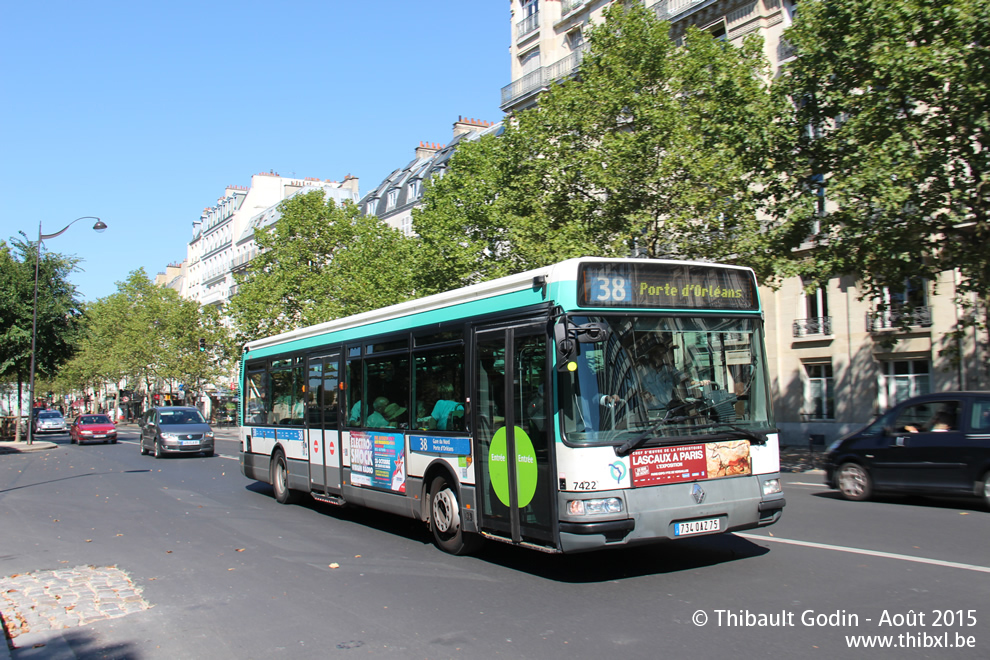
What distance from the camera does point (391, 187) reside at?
233 feet

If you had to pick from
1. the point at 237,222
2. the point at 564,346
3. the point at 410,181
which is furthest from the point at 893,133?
the point at 237,222

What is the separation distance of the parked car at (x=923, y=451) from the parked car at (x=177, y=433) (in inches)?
814

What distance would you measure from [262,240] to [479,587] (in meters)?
48.9

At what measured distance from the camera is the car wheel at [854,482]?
1327 centimetres

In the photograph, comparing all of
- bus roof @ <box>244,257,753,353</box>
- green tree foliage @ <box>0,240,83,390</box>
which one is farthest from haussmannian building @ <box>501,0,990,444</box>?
green tree foliage @ <box>0,240,83,390</box>

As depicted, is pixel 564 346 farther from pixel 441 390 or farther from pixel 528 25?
pixel 528 25

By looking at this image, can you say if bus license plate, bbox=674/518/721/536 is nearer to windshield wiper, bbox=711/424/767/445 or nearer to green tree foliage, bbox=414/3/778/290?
windshield wiper, bbox=711/424/767/445

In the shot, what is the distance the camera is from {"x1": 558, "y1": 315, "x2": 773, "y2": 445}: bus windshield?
23.8ft

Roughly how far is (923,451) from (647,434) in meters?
7.26

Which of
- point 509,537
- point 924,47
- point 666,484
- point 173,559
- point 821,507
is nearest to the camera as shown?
point 666,484

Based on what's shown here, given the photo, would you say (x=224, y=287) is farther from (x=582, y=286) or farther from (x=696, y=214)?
(x=582, y=286)

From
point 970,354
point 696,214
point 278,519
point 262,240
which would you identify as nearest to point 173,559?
point 278,519

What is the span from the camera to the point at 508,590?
24.2 feet

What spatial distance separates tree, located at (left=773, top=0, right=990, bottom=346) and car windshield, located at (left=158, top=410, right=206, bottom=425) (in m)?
20.5
